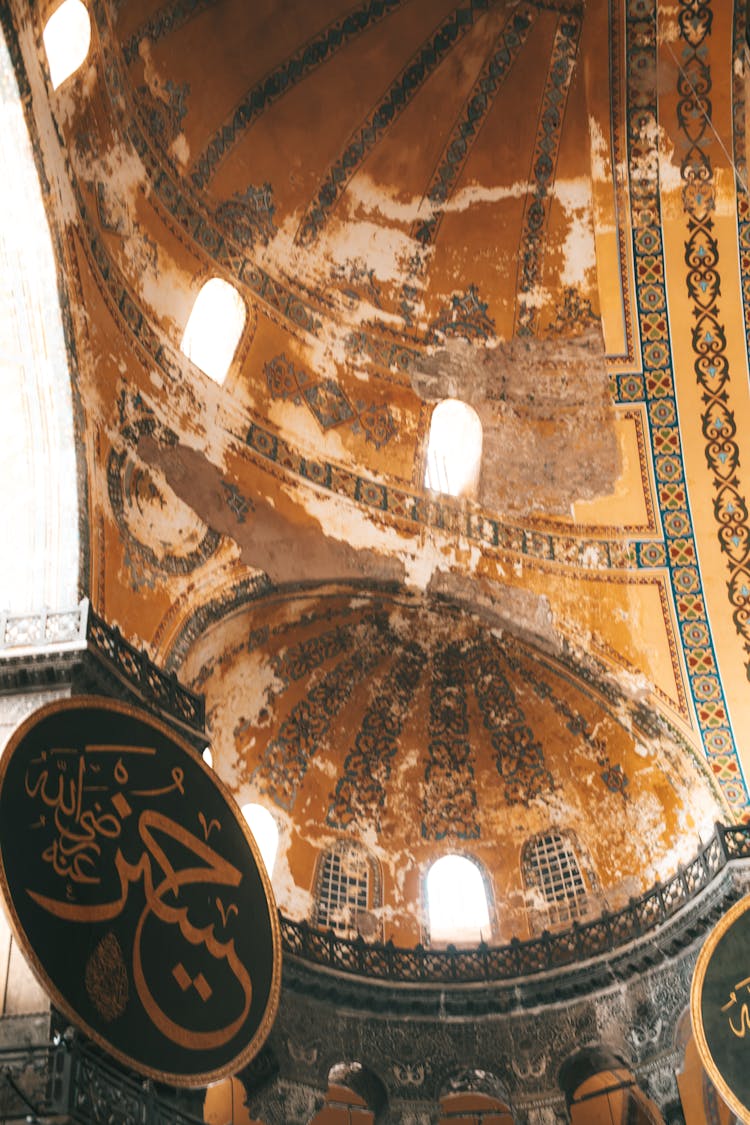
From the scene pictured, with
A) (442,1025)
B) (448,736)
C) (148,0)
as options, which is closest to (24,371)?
(148,0)

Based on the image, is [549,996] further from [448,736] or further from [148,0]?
[148,0]

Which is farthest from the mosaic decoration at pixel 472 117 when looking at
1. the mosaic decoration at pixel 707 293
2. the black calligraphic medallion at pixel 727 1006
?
the black calligraphic medallion at pixel 727 1006

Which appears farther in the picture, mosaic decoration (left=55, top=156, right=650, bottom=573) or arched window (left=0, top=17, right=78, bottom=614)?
mosaic decoration (left=55, top=156, right=650, bottom=573)

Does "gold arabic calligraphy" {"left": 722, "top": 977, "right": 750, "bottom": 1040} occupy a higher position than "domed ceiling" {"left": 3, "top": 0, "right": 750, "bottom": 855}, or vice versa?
"domed ceiling" {"left": 3, "top": 0, "right": 750, "bottom": 855}

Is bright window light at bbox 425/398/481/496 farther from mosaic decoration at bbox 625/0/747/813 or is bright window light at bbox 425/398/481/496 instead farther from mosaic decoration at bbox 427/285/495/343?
mosaic decoration at bbox 625/0/747/813

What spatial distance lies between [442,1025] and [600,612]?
365cm

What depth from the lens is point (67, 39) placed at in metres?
9.94

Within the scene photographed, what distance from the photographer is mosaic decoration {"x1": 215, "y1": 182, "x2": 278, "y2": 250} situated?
11.3 meters

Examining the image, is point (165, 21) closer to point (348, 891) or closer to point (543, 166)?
point (543, 166)

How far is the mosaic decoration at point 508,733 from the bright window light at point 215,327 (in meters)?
3.32

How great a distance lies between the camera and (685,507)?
38.4 ft

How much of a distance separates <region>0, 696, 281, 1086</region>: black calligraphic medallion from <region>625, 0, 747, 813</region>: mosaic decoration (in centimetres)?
443

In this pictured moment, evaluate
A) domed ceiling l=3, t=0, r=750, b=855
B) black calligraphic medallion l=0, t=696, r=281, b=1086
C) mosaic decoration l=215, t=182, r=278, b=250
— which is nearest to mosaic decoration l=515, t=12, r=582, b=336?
domed ceiling l=3, t=0, r=750, b=855

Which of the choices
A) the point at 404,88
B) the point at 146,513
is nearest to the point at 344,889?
the point at 146,513
